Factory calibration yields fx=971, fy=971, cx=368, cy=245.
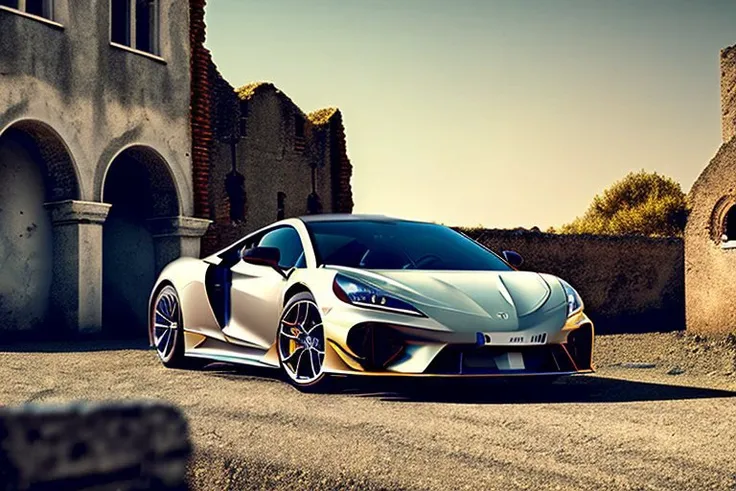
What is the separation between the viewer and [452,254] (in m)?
7.77

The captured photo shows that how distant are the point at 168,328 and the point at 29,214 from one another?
7982 mm

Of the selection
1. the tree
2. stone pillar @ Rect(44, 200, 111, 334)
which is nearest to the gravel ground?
stone pillar @ Rect(44, 200, 111, 334)

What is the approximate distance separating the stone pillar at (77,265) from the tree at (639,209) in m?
45.3

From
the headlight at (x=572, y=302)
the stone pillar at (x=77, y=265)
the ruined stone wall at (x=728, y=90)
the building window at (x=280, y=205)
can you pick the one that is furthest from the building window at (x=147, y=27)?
the ruined stone wall at (x=728, y=90)

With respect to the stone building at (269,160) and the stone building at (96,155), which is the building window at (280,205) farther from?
the stone building at (96,155)

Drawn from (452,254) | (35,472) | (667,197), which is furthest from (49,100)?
(667,197)

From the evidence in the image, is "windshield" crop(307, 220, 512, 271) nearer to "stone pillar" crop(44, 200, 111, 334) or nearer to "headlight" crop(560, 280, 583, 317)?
"headlight" crop(560, 280, 583, 317)

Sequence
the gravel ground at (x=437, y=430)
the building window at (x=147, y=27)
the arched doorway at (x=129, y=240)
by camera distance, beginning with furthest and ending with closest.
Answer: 1. the arched doorway at (x=129, y=240)
2. the building window at (x=147, y=27)
3. the gravel ground at (x=437, y=430)

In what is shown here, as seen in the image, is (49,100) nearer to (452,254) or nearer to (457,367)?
(452,254)

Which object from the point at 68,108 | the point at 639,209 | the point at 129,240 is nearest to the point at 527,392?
the point at 68,108

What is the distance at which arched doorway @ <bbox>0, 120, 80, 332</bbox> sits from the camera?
51.4ft

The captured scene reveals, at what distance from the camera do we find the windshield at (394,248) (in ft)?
24.1

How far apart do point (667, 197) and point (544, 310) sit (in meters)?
55.7

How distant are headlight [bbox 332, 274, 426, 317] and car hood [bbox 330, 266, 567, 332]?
0.15 feet
